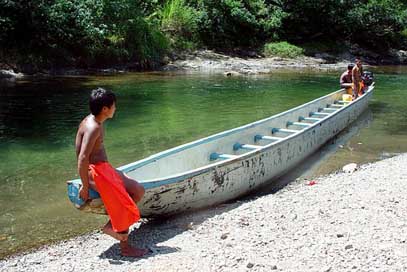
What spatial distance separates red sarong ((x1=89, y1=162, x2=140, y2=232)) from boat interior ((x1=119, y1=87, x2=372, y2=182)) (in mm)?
858

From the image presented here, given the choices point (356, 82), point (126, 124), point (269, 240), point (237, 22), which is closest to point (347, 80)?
point (356, 82)

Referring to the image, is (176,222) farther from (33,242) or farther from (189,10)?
(189,10)

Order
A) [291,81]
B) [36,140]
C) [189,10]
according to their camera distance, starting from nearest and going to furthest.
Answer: [36,140] < [291,81] < [189,10]

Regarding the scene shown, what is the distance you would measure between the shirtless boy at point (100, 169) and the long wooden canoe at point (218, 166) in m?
0.16

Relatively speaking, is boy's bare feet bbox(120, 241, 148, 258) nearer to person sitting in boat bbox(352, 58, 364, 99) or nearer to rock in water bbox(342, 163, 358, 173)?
rock in water bbox(342, 163, 358, 173)

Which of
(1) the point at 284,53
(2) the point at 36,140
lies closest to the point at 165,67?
(1) the point at 284,53

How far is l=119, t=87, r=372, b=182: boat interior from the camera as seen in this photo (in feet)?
20.9

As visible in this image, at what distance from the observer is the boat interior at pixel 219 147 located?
6355mm

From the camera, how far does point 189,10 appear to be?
31.6 m

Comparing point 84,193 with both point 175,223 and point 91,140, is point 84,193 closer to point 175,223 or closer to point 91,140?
point 91,140

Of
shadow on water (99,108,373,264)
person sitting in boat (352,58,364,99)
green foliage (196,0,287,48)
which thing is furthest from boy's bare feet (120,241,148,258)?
green foliage (196,0,287,48)

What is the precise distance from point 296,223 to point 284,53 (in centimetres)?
2745

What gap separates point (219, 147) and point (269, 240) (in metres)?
3.06

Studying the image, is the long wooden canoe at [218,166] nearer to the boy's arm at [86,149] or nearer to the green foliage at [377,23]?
the boy's arm at [86,149]
